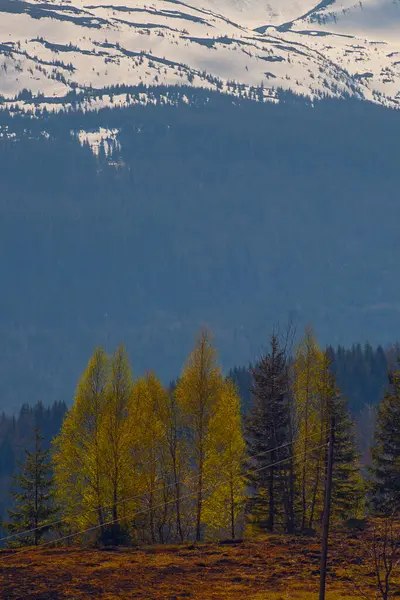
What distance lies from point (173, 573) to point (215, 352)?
22.0 m

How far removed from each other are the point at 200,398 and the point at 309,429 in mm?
7852

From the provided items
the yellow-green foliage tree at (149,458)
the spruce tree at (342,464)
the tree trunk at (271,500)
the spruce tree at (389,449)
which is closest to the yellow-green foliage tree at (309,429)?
the spruce tree at (342,464)

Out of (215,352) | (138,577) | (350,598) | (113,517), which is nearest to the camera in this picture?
(350,598)

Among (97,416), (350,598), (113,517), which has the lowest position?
(350,598)

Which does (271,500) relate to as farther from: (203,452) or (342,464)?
(342,464)

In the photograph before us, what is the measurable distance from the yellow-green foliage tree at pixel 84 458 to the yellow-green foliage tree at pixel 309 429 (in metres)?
13.5

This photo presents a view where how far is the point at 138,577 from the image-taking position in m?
61.5

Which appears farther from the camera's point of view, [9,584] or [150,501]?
[150,501]

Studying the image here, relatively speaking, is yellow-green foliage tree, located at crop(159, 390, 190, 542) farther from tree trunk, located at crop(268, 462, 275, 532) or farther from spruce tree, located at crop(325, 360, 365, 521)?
spruce tree, located at crop(325, 360, 365, 521)

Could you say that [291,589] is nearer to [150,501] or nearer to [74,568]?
[74,568]

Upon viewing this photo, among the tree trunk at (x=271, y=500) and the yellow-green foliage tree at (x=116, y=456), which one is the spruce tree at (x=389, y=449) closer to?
the tree trunk at (x=271, y=500)

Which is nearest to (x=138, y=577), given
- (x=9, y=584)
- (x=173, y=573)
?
(x=173, y=573)

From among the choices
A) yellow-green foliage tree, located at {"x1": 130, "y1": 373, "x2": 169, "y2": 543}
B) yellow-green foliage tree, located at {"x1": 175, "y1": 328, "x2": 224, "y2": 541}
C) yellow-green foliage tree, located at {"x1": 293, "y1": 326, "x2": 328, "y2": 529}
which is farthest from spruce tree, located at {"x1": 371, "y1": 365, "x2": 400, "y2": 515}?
yellow-green foliage tree, located at {"x1": 130, "y1": 373, "x2": 169, "y2": 543}

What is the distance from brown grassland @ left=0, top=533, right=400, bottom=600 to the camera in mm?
57500
